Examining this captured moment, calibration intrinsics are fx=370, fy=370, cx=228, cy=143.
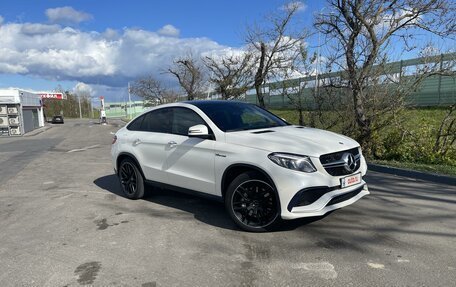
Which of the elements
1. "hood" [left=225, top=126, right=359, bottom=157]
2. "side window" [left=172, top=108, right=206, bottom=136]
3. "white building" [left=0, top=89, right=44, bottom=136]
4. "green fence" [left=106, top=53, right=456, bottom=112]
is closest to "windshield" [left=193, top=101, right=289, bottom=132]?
"side window" [left=172, top=108, right=206, bottom=136]

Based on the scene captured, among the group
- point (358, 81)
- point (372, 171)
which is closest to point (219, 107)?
point (372, 171)

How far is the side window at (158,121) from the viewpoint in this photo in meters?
5.95

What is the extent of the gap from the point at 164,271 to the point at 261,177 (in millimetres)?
1560

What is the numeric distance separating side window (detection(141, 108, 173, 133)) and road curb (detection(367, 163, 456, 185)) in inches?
208

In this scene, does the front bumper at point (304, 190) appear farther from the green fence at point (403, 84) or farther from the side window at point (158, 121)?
the green fence at point (403, 84)

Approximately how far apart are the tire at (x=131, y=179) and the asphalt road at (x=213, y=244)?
0.61 feet

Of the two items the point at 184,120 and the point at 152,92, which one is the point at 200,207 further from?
the point at 152,92

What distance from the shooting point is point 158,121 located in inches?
243

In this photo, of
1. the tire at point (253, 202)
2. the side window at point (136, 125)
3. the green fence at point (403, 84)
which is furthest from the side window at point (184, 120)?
the green fence at point (403, 84)

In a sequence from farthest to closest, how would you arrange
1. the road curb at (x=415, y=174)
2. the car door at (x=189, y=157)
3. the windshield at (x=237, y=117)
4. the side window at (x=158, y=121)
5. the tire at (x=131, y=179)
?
the road curb at (x=415, y=174) < the tire at (x=131, y=179) < the side window at (x=158, y=121) < the windshield at (x=237, y=117) < the car door at (x=189, y=157)

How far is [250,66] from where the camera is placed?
2428 centimetres

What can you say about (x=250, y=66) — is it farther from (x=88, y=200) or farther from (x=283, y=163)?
(x=283, y=163)

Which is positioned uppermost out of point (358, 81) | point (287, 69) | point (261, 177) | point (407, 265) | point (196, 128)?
point (287, 69)

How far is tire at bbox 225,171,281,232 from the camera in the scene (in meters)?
4.46
